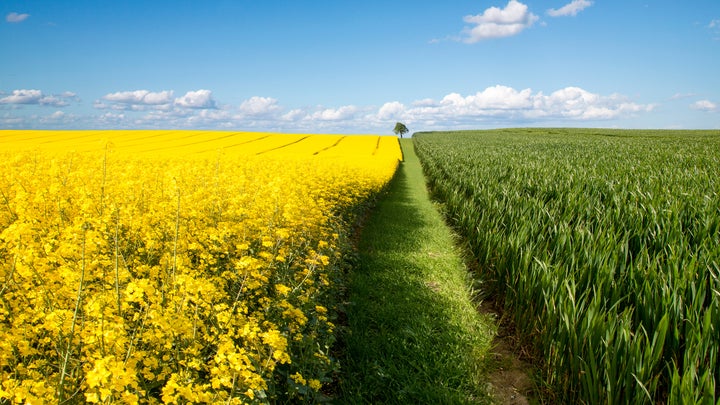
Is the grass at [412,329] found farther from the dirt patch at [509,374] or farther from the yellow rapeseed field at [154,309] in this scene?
the yellow rapeseed field at [154,309]

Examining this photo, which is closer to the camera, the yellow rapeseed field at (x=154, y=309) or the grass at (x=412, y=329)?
the yellow rapeseed field at (x=154, y=309)

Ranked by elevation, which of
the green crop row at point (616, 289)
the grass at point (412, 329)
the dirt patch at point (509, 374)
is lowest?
the dirt patch at point (509, 374)

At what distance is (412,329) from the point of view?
16.3 ft

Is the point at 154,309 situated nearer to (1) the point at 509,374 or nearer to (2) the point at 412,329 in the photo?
(2) the point at 412,329

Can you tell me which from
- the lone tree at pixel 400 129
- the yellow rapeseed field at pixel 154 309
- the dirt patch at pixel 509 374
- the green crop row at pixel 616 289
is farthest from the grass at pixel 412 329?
the lone tree at pixel 400 129

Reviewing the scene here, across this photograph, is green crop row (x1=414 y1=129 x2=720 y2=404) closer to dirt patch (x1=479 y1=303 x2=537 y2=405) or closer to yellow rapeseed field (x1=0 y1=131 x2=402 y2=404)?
dirt patch (x1=479 y1=303 x2=537 y2=405)

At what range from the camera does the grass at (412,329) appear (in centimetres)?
385

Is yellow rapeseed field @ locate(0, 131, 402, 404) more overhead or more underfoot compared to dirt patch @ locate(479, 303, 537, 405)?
more overhead

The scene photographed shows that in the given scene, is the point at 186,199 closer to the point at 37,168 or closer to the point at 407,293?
the point at 407,293

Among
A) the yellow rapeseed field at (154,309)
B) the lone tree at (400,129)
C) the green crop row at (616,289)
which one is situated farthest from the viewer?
the lone tree at (400,129)

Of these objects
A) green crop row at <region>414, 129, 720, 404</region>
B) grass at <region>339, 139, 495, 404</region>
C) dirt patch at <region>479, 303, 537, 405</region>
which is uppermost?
green crop row at <region>414, 129, 720, 404</region>

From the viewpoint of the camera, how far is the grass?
3.85m

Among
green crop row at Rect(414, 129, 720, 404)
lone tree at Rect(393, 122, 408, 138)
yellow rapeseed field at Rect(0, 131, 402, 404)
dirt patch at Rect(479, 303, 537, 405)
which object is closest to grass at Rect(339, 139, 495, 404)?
dirt patch at Rect(479, 303, 537, 405)

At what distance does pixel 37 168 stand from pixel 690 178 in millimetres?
13408
